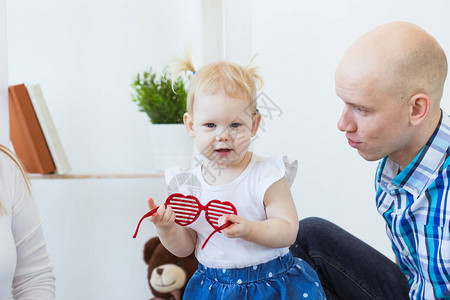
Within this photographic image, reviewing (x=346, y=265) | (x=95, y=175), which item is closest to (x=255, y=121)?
(x=346, y=265)

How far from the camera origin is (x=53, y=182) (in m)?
2.25

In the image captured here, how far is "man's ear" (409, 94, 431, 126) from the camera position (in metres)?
1.11

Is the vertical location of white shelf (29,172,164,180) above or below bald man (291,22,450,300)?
below

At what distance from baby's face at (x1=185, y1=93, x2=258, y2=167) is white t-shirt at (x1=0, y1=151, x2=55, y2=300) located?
44cm

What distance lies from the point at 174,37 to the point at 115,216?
32.2 inches

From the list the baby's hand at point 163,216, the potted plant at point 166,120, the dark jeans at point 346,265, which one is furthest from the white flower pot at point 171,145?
the baby's hand at point 163,216

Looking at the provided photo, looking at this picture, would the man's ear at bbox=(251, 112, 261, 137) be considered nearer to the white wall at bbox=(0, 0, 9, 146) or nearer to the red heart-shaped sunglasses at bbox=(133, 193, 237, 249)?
the red heart-shaped sunglasses at bbox=(133, 193, 237, 249)

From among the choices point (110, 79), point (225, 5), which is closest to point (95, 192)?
point (110, 79)

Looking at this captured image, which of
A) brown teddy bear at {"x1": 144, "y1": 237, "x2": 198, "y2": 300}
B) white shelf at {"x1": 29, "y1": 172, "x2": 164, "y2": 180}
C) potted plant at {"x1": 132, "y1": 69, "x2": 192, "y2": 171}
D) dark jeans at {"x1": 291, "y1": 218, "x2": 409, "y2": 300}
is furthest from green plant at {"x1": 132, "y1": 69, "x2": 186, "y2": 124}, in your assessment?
dark jeans at {"x1": 291, "y1": 218, "x2": 409, "y2": 300}

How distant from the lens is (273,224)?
1.12m

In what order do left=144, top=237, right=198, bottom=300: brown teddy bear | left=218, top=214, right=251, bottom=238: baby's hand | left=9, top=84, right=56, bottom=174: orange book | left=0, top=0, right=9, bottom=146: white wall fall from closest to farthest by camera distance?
left=218, top=214, right=251, bottom=238: baby's hand
left=0, top=0, right=9, bottom=146: white wall
left=144, top=237, right=198, bottom=300: brown teddy bear
left=9, top=84, right=56, bottom=174: orange book

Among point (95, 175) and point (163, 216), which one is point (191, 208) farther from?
point (95, 175)

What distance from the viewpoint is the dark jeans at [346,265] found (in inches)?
56.7

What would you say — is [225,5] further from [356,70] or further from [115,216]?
[115,216]
